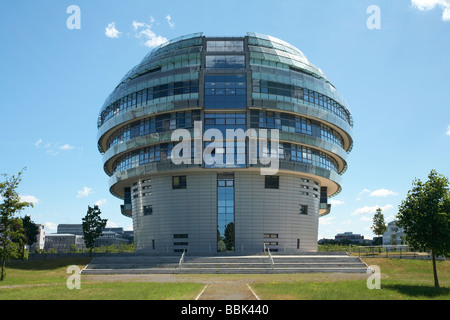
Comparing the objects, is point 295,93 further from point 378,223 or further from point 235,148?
point 378,223

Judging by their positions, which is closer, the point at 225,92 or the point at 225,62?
the point at 225,92

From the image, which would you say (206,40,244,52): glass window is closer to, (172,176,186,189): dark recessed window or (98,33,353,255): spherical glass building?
(98,33,353,255): spherical glass building

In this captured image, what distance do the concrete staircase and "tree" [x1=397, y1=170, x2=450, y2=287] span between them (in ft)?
36.2

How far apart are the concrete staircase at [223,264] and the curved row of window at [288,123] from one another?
18.1 m

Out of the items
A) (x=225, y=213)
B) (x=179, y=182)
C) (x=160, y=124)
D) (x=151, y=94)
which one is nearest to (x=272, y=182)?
(x=225, y=213)

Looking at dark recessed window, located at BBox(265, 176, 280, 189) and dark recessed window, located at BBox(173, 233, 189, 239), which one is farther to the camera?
dark recessed window, located at BBox(265, 176, 280, 189)

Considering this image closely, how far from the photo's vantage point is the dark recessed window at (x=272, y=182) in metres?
56.9

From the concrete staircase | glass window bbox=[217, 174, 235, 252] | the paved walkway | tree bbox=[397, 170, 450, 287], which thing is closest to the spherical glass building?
glass window bbox=[217, 174, 235, 252]

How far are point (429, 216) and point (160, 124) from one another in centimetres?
3839

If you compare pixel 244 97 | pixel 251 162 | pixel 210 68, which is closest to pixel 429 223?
pixel 251 162

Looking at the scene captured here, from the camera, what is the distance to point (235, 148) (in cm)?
5400

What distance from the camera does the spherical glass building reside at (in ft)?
180
